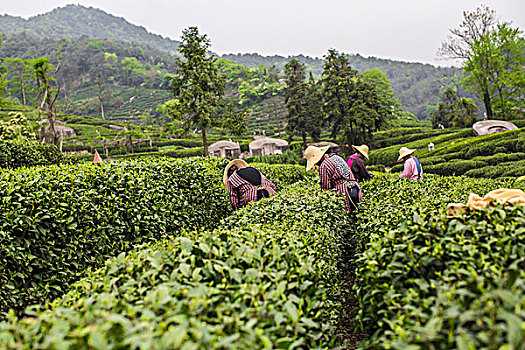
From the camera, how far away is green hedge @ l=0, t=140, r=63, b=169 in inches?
256

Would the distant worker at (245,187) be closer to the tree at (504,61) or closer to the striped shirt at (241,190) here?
the striped shirt at (241,190)

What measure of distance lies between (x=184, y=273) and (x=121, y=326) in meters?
0.48

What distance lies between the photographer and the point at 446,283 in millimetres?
1594

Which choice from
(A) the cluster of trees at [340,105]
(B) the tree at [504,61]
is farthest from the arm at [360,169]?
(B) the tree at [504,61]

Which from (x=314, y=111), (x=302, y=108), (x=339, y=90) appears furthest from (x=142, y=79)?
(x=339, y=90)

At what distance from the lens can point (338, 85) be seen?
72.3ft

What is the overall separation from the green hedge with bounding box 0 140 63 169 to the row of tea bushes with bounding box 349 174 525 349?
7.47 meters

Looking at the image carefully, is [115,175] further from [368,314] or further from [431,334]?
[431,334]

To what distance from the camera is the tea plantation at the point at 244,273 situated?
1220 millimetres

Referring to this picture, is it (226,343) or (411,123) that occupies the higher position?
(411,123)

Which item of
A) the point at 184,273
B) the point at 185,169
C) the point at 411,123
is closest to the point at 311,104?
the point at 185,169

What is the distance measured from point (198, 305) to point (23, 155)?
747 cm

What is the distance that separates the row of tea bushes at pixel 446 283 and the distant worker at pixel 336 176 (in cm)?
240

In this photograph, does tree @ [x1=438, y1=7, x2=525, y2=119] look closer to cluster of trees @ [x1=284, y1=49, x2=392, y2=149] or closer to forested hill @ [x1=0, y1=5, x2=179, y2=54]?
cluster of trees @ [x1=284, y1=49, x2=392, y2=149]
